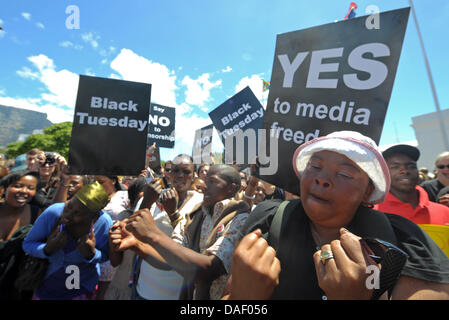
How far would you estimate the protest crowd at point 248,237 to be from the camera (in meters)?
0.89

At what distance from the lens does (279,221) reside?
1229 mm

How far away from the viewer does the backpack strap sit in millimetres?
1182

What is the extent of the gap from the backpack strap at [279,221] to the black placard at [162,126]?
493cm

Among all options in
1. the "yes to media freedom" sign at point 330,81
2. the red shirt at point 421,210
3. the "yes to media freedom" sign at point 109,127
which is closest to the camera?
the "yes to media freedom" sign at point 330,81

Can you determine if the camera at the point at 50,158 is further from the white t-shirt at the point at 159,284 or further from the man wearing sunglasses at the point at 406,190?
the man wearing sunglasses at the point at 406,190

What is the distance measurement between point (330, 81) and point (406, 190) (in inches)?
56.5

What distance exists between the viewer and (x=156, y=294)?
214cm

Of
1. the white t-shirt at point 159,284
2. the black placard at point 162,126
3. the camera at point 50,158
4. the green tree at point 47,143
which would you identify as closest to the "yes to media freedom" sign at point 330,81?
the white t-shirt at point 159,284

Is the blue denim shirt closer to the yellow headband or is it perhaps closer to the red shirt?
the yellow headband

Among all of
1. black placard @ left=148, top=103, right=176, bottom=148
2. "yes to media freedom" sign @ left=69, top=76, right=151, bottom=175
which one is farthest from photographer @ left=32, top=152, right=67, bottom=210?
black placard @ left=148, top=103, right=176, bottom=148

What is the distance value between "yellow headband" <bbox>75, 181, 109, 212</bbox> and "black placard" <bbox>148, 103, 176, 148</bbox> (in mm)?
3659

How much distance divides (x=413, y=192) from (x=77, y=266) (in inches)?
134

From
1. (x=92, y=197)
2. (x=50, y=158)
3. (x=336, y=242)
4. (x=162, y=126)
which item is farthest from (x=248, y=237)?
(x=162, y=126)

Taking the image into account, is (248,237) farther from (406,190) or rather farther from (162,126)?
(162,126)
